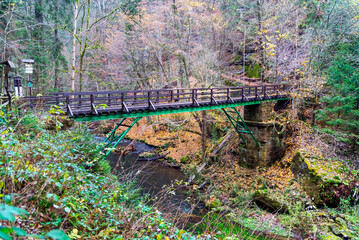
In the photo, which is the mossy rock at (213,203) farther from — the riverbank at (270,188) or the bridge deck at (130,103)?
the bridge deck at (130,103)

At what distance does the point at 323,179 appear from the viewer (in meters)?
10.4

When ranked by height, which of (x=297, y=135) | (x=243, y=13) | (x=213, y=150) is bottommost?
(x=213, y=150)

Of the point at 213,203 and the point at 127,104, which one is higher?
the point at 127,104

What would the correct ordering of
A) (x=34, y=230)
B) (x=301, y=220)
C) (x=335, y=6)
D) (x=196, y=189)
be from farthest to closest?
(x=335, y=6), (x=196, y=189), (x=301, y=220), (x=34, y=230)

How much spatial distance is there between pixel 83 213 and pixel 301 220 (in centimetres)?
→ 870

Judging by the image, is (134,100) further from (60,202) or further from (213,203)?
(60,202)

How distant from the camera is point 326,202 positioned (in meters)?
10.1

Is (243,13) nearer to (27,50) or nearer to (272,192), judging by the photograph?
(272,192)

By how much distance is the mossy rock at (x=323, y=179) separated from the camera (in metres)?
9.92

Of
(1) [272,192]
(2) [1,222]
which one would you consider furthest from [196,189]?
(2) [1,222]

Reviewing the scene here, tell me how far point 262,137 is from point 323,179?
502 centimetres

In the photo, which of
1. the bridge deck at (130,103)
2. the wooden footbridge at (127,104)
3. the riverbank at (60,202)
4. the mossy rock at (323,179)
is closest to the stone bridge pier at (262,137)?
the wooden footbridge at (127,104)

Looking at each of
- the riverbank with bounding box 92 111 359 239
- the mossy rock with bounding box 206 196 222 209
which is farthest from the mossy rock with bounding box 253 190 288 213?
the mossy rock with bounding box 206 196 222 209

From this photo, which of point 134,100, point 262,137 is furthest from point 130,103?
point 262,137
